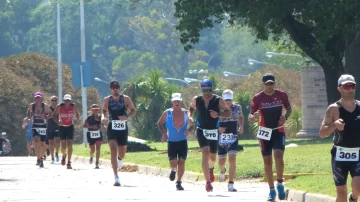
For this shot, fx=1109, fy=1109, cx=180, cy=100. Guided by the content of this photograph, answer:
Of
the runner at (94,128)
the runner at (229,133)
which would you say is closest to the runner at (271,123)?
the runner at (229,133)

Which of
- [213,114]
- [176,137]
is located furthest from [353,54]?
[213,114]

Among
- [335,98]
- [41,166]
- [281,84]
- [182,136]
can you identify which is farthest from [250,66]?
[182,136]

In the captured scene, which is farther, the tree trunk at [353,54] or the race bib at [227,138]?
the tree trunk at [353,54]

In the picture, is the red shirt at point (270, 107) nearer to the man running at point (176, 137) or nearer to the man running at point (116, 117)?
the man running at point (176, 137)

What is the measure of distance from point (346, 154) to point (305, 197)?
430 cm

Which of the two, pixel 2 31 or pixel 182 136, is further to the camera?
pixel 2 31

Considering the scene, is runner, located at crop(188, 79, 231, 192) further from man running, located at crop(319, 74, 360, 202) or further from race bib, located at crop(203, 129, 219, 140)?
man running, located at crop(319, 74, 360, 202)

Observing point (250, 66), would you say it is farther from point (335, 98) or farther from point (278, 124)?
point (278, 124)

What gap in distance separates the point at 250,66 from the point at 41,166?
107 m

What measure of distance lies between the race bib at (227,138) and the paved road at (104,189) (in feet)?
2.88

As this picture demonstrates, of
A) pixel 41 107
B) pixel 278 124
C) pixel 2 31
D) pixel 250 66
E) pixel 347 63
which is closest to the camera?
pixel 278 124

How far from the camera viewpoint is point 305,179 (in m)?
19.8

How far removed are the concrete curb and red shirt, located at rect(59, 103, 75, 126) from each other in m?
12.4

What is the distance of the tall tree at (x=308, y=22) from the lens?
36.4 metres
